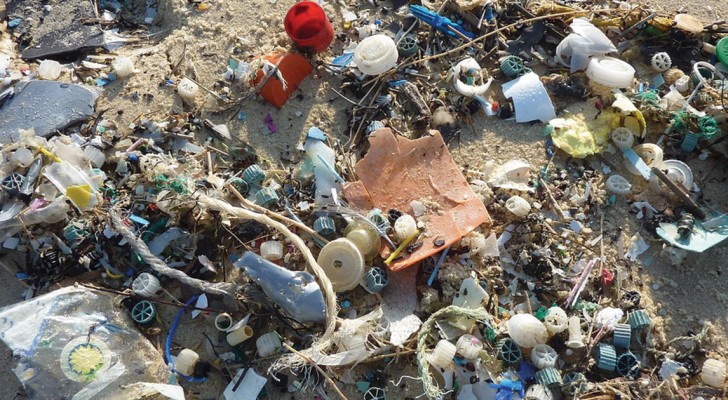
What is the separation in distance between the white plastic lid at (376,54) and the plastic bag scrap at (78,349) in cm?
200

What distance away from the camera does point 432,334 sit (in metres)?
3.30

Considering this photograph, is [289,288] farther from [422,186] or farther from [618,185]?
[618,185]

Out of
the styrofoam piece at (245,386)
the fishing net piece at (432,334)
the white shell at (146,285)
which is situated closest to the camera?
the fishing net piece at (432,334)

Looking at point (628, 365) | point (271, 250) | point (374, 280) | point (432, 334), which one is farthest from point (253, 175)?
point (628, 365)

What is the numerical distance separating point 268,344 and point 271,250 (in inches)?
19.6

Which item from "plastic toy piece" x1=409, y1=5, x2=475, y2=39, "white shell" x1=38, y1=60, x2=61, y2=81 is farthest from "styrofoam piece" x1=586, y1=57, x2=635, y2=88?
"white shell" x1=38, y1=60, x2=61, y2=81

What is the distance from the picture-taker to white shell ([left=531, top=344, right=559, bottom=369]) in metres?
3.22

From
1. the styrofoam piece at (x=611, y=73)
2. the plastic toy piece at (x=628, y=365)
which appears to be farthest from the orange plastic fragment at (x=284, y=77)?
the plastic toy piece at (x=628, y=365)

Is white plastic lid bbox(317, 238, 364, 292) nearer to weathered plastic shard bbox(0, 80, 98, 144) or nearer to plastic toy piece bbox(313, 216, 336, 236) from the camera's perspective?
plastic toy piece bbox(313, 216, 336, 236)

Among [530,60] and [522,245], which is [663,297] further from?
[530,60]

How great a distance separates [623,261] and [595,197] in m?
0.40

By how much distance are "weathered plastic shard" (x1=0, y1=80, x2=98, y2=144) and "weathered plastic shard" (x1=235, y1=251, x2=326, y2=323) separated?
5.03ft

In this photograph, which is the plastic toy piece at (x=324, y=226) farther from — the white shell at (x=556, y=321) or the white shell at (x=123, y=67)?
the white shell at (x=123, y=67)

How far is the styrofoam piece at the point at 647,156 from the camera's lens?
3.83 meters
